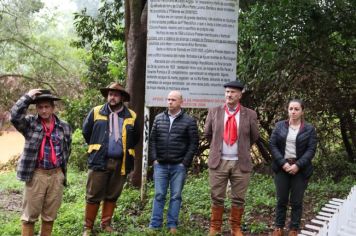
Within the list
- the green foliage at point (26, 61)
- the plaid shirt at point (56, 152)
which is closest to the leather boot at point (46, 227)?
the plaid shirt at point (56, 152)

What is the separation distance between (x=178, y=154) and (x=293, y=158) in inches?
57.9

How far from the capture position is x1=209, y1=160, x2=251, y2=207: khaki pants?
596 cm

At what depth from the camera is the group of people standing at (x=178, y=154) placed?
5598 millimetres

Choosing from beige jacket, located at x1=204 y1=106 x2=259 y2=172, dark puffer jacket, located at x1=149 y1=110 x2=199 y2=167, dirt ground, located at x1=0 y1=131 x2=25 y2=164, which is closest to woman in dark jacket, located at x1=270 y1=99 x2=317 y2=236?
beige jacket, located at x1=204 y1=106 x2=259 y2=172

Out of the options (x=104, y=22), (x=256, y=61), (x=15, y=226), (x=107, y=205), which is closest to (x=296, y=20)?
(x=256, y=61)

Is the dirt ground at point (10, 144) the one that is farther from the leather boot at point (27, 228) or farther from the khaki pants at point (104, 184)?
the leather boot at point (27, 228)

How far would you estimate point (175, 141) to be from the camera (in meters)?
6.13

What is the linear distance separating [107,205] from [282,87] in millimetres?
5524

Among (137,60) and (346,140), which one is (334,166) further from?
(137,60)

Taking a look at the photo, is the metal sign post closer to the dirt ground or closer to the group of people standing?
the group of people standing

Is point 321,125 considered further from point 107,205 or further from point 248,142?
point 107,205

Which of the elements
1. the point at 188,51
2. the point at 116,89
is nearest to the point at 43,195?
the point at 116,89

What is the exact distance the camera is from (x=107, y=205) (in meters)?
6.26

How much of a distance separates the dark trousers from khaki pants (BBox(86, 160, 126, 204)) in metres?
2.05
